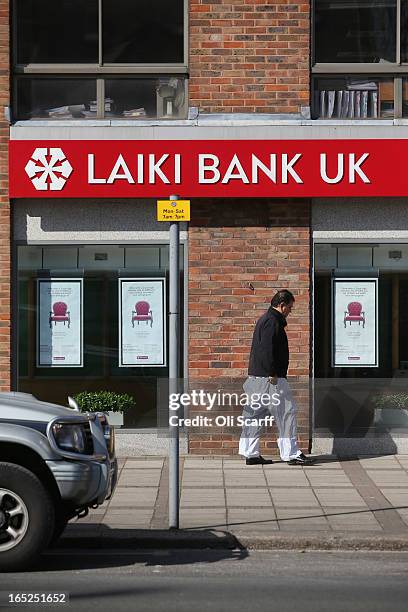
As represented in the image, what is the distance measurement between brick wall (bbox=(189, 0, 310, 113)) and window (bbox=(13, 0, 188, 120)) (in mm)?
320

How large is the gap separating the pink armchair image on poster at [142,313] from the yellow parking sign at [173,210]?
4007 mm

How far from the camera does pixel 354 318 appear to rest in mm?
12844

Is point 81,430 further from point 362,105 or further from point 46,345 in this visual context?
point 362,105

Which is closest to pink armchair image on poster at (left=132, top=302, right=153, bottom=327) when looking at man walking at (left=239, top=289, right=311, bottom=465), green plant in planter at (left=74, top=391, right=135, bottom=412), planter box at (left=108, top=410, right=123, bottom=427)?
green plant in planter at (left=74, top=391, right=135, bottom=412)

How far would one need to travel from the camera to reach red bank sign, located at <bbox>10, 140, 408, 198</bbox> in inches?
486

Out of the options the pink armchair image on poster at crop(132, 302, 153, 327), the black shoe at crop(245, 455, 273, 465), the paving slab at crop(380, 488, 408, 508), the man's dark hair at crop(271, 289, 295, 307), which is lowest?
the paving slab at crop(380, 488, 408, 508)

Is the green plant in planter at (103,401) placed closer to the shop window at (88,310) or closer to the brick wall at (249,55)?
the shop window at (88,310)

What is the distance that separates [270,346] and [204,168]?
2146 millimetres

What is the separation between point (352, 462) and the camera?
12.3 metres

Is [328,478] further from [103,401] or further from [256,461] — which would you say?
[103,401]

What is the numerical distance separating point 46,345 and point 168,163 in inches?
99.7

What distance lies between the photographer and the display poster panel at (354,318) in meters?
12.8

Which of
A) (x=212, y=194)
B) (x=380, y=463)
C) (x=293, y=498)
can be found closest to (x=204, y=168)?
(x=212, y=194)

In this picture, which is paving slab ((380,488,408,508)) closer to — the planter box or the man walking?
the man walking
